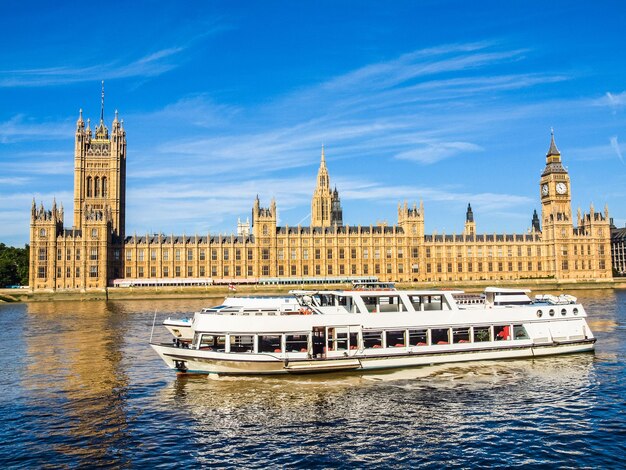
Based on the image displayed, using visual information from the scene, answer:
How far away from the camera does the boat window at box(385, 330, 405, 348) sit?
1566 inches

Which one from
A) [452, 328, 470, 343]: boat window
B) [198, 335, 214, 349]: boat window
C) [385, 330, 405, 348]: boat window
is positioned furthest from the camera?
[452, 328, 470, 343]: boat window

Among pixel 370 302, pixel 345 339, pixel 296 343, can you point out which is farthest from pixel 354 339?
pixel 296 343

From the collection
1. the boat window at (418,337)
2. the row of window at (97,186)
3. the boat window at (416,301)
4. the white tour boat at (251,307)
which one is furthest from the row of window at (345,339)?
the row of window at (97,186)

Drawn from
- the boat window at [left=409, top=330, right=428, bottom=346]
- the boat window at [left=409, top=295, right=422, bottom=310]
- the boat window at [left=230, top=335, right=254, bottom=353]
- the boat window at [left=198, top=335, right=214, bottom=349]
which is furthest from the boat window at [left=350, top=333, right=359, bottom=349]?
the boat window at [left=198, top=335, right=214, bottom=349]

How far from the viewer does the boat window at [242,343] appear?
3709 cm

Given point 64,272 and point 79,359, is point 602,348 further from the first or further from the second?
point 64,272

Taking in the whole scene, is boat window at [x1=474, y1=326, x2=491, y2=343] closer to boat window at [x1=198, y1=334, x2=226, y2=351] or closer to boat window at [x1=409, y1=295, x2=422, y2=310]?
boat window at [x1=409, y1=295, x2=422, y2=310]

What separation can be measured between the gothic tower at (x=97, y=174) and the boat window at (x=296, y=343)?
120m

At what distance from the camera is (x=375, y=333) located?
39406 millimetres

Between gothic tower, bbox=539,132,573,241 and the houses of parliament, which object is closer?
the houses of parliament

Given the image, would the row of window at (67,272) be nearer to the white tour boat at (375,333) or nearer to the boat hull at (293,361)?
the white tour boat at (375,333)

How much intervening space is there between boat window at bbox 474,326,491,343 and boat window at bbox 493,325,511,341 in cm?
59

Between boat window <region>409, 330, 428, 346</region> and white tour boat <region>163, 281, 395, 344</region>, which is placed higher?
white tour boat <region>163, 281, 395, 344</region>

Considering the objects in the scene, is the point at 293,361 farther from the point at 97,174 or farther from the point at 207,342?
the point at 97,174
